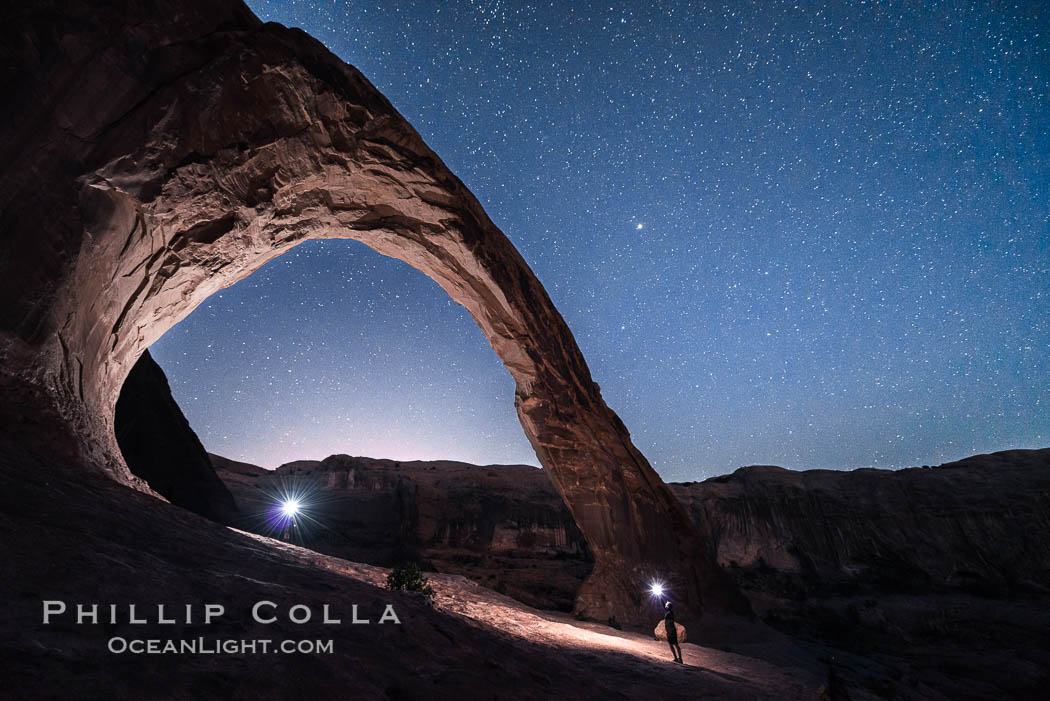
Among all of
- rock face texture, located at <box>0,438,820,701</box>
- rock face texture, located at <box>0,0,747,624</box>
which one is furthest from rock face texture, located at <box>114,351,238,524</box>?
rock face texture, located at <box>0,438,820,701</box>

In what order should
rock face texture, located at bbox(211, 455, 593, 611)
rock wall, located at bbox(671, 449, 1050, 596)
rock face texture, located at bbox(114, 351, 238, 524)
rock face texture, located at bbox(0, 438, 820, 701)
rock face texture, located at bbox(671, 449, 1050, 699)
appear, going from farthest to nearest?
rock face texture, located at bbox(211, 455, 593, 611)
rock wall, located at bbox(671, 449, 1050, 596)
rock face texture, located at bbox(114, 351, 238, 524)
rock face texture, located at bbox(671, 449, 1050, 699)
rock face texture, located at bbox(0, 438, 820, 701)

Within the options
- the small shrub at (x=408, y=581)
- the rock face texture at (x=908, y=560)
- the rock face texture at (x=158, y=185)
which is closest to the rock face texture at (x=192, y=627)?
the rock face texture at (x=158, y=185)

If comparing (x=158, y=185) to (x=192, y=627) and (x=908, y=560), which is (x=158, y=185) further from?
(x=908, y=560)

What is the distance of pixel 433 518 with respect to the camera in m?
29.1

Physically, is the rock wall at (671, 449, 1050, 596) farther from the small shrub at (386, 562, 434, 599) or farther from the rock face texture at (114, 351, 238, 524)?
the rock face texture at (114, 351, 238, 524)

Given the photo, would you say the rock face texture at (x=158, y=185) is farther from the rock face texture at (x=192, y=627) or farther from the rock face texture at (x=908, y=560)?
the rock face texture at (x=908, y=560)

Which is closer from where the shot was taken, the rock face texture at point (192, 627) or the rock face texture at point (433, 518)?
the rock face texture at point (192, 627)

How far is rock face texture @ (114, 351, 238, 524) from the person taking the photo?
68.8ft

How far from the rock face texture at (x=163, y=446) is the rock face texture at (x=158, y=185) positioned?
615 inches

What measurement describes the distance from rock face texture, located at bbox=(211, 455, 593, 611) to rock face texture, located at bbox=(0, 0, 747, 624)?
1922 cm

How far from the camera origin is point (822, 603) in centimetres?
2352

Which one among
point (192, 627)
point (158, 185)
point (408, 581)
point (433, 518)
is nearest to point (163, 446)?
point (433, 518)

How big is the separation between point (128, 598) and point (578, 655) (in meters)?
6.17

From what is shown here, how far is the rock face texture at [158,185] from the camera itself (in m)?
5.96
